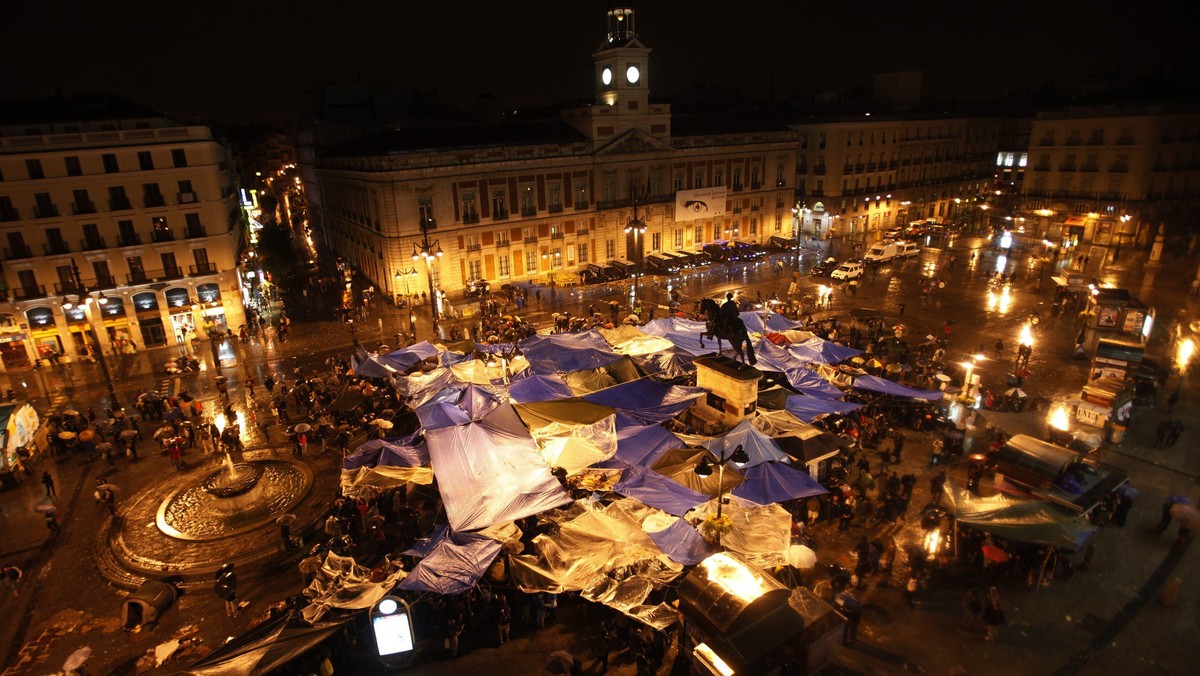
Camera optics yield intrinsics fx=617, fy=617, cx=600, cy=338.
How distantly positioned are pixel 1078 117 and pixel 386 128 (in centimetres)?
6524

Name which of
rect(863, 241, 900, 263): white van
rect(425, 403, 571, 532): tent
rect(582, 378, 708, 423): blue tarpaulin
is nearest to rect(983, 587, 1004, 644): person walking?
rect(425, 403, 571, 532): tent

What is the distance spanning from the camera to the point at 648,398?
68.8 feet

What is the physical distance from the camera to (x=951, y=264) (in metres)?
47.6

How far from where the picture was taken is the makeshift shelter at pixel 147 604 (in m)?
13.8

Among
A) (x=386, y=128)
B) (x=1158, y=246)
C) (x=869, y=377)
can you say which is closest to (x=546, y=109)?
(x=386, y=128)

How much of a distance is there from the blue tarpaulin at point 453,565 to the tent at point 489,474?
0.51m

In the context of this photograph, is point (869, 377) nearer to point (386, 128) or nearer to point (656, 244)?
point (656, 244)

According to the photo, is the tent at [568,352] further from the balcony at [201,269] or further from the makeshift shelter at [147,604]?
the balcony at [201,269]

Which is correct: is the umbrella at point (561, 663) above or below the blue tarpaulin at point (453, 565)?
below

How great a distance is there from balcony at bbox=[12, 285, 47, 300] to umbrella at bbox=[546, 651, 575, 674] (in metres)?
35.3

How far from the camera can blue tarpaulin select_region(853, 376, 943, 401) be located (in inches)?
830

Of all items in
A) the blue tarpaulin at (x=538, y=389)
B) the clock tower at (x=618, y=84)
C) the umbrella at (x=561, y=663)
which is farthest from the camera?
the clock tower at (x=618, y=84)

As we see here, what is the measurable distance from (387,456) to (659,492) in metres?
7.83

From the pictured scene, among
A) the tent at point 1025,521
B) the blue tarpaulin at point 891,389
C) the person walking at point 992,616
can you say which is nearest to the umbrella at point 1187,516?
the tent at point 1025,521
